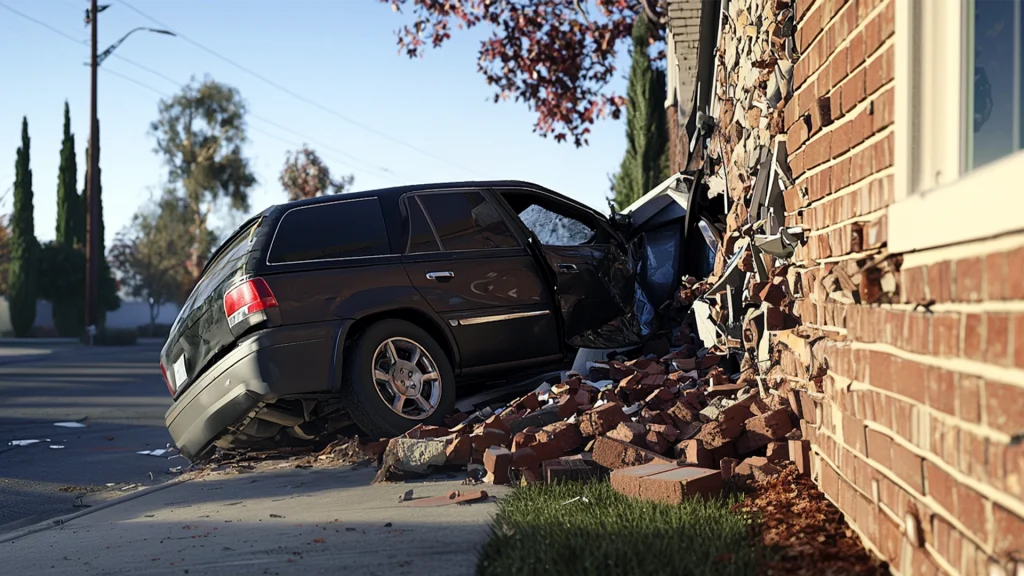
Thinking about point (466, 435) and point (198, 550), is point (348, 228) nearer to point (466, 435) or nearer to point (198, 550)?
point (466, 435)

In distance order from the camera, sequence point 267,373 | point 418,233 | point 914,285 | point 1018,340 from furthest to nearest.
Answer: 1. point 418,233
2. point 267,373
3. point 914,285
4. point 1018,340

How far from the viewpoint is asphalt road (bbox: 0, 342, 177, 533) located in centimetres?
703

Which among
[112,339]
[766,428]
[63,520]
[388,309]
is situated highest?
[388,309]

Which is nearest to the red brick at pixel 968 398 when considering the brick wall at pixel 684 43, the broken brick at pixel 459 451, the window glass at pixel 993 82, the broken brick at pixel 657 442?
the window glass at pixel 993 82

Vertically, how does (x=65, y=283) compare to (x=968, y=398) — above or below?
above

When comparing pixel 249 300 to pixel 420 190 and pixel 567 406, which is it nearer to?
pixel 420 190

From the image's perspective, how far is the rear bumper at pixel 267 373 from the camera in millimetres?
6156

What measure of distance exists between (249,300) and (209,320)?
19.0 inches

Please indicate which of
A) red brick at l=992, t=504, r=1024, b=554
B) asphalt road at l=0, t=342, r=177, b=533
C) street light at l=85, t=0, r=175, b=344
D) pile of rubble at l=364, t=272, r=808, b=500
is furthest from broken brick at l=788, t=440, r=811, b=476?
street light at l=85, t=0, r=175, b=344

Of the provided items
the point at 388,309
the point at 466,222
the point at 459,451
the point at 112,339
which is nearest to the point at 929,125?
the point at 459,451

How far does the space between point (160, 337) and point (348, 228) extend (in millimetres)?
40716

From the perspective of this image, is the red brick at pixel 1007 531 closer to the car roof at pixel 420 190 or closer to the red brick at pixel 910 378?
the red brick at pixel 910 378

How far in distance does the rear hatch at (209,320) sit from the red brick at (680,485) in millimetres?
3169

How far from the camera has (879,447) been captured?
3.09 meters
